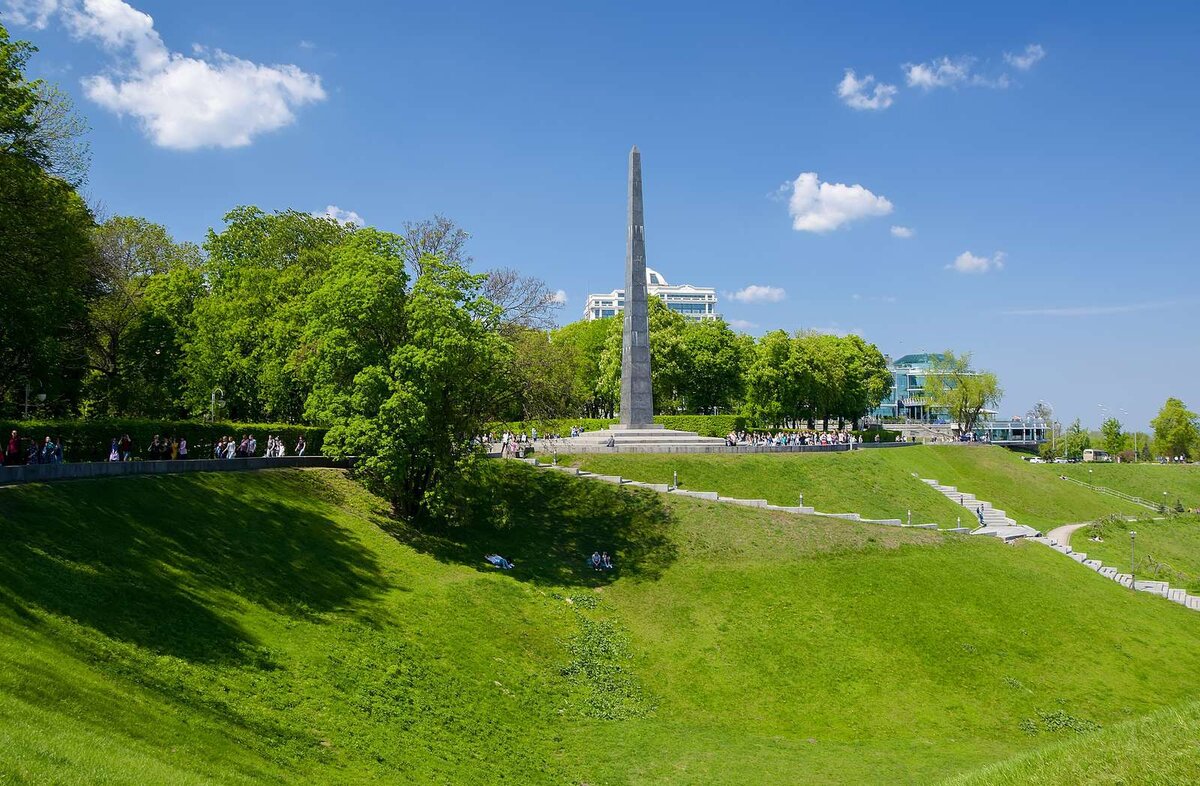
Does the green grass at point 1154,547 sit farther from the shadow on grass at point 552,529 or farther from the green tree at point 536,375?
the green tree at point 536,375

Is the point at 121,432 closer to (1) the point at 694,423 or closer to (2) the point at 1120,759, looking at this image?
(2) the point at 1120,759

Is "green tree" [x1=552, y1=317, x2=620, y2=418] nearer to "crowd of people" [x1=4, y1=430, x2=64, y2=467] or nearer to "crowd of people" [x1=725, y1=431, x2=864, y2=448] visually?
"crowd of people" [x1=725, y1=431, x2=864, y2=448]

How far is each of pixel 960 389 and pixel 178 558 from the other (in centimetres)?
12659

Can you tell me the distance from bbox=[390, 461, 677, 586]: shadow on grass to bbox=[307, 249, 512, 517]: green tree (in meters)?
1.94

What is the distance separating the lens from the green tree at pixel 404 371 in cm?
3922

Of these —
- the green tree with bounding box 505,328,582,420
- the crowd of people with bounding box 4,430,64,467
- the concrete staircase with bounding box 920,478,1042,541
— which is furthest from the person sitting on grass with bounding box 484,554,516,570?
the concrete staircase with bounding box 920,478,1042,541

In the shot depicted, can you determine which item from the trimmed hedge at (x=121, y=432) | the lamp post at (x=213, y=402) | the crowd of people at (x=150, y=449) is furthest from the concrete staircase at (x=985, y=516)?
the lamp post at (x=213, y=402)

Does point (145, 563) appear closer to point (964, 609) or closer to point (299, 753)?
point (299, 753)

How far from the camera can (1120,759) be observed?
12.7m

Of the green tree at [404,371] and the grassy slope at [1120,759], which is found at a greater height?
the green tree at [404,371]

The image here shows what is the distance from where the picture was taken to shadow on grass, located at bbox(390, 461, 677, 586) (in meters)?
41.4

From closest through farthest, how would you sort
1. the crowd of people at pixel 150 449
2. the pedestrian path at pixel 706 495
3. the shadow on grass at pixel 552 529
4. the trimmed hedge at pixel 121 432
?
the crowd of people at pixel 150 449 < the trimmed hedge at pixel 121 432 < the shadow on grass at pixel 552 529 < the pedestrian path at pixel 706 495

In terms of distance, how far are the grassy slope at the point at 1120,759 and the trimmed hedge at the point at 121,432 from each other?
34.2 meters

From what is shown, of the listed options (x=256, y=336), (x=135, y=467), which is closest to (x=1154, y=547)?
(x=256, y=336)
